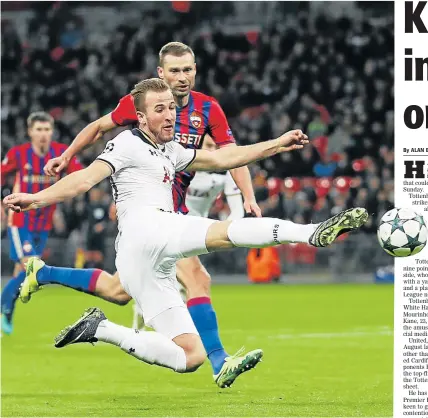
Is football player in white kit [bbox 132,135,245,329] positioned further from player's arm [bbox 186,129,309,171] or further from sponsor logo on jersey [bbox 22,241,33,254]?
player's arm [bbox 186,129,309,171]

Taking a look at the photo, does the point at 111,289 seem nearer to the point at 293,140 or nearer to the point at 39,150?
the point at 293,140

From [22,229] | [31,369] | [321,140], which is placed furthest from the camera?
[321,140]

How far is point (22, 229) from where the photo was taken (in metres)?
12.4

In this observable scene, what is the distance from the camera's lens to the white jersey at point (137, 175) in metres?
6.89

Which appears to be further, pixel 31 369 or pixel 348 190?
pixel 348 190

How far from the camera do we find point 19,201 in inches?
248

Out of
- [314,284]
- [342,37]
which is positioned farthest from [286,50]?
[314,284]

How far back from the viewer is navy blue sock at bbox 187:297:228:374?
8055 mm

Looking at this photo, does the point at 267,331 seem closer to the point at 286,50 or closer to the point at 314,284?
the point at 314,284

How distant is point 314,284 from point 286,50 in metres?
8.69

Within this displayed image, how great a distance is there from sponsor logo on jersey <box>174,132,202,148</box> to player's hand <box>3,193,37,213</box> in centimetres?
220

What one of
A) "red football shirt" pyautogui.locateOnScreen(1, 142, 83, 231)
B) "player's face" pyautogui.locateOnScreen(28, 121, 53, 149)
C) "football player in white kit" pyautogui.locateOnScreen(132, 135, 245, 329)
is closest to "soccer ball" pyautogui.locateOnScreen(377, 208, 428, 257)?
"football player in white kit" pyautogui.locateOnScreen(132, 135, 245, 329)

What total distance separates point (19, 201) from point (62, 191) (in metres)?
0.30

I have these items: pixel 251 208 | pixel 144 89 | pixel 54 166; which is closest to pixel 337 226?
pixel 144 89
